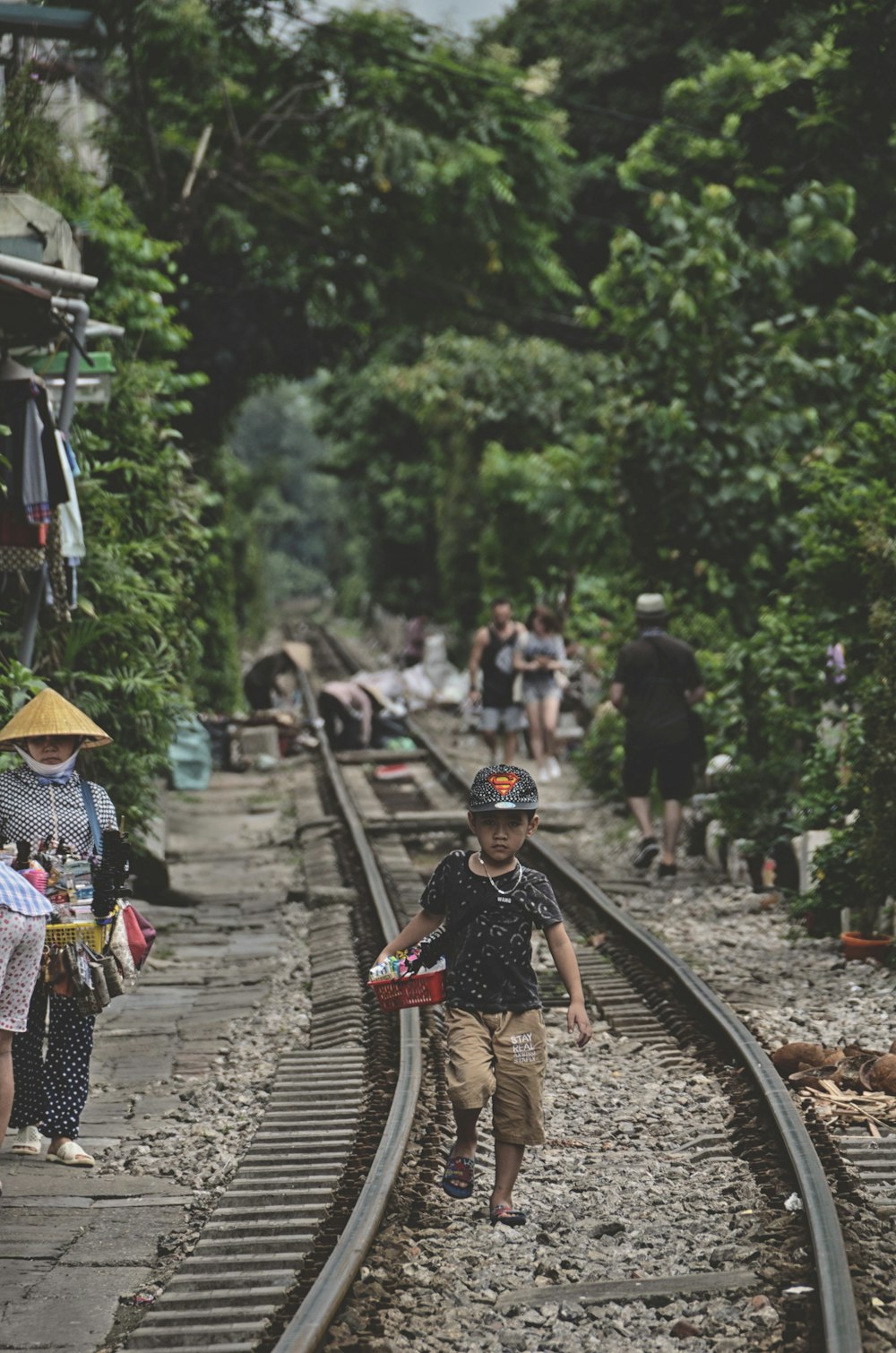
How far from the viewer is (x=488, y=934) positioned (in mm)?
5133

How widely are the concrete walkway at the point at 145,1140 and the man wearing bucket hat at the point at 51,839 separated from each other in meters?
0.14

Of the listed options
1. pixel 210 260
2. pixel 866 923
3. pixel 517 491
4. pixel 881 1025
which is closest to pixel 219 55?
pixel 210 260

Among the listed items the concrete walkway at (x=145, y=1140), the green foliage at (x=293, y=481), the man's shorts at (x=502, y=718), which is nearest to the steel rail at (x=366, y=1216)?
the concrete walkway at (x=145, y=1140)

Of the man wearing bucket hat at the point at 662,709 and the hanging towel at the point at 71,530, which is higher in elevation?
the hanging towel at the point at 71,530

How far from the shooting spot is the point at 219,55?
1856 centimetres

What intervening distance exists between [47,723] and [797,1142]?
10.5 ft

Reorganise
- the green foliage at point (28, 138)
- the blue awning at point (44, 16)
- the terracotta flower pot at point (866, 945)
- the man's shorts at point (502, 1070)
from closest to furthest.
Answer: the man's shorts at point (502, 1070)
the blue awning at point (44, 16)
the terracotta flower pot at point (866, 945)
the green foliage at point (28, 138)

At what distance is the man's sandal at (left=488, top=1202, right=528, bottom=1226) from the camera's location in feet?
16.6

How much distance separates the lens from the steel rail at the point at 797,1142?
408cm

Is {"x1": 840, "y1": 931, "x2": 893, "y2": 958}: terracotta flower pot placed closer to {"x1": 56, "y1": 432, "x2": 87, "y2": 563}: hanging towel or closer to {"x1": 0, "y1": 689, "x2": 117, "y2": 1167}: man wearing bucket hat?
{"x1": 0, "y1": 689, "x2": 117, "y2": 1167}: man wearing bucket hat

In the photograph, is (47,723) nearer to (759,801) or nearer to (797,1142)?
(797,1142)

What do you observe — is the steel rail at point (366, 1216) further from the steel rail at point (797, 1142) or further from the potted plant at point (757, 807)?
the potted plant at point (757, 807)

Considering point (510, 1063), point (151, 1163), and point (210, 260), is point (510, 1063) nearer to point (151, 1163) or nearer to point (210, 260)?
point (151, 1163)

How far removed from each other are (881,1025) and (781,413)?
8219mm
